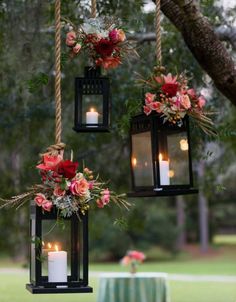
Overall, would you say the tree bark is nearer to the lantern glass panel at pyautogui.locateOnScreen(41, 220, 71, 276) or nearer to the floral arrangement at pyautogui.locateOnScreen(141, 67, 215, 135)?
the floral arrangement at pyautogui.locateOnScreen(141, 67, 215, 135)

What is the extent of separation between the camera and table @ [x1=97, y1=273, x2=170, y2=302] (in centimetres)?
973

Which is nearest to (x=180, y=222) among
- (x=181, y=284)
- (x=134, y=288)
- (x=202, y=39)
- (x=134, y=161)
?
(x=181, y=284)

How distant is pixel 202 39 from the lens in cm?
384

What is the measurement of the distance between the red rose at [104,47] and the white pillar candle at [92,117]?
29cm

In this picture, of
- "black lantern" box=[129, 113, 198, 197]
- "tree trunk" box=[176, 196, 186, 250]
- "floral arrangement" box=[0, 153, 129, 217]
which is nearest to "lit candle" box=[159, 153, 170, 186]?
"black lantern" box=[129, 113, 198, 197]

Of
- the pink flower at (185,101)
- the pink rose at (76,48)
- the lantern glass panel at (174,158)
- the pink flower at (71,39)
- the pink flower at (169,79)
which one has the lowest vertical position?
the lantern glass panel at (174,158)

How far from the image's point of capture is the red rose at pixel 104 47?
10.9 feet

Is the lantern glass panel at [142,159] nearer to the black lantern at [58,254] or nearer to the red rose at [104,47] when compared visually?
the red rose at [104,47]

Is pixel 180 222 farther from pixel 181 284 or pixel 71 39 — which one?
pixel 71 39

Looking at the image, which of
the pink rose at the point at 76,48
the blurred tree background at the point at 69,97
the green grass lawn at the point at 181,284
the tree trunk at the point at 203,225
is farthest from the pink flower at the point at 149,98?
the tree trunk at the point at 203,225

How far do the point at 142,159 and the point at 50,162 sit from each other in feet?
2.06

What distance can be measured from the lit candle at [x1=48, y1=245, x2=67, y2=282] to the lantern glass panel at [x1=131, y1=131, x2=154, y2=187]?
1.96 feet

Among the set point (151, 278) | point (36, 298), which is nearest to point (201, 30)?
point (151, 278)

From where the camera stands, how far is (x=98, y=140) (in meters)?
7.33
